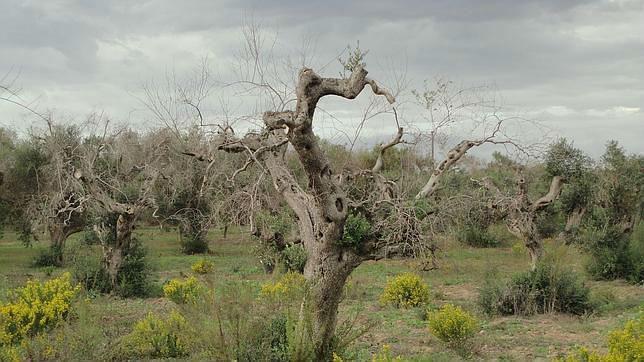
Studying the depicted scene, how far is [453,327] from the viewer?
8.55 meters

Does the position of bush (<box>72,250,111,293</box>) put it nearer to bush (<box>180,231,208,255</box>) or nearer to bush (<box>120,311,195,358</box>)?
bush (<box>120,311,195,358</box>)

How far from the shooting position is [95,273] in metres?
13.9

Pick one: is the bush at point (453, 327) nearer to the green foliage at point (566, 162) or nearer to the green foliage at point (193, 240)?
the green foliage at point (566, 162)

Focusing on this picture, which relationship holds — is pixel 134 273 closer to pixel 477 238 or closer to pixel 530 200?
pixel 530 200

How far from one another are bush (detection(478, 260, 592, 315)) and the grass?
1.08ft

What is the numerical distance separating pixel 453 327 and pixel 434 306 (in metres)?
4.04

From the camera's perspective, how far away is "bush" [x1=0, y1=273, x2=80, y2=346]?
8305mm

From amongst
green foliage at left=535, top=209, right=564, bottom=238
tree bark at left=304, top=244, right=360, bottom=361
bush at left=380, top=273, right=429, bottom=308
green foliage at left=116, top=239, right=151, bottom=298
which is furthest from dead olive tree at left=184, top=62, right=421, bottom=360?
green foliage at left=535, top=209, right=564, bottom=238

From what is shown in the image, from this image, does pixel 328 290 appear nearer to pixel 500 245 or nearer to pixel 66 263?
pixel 66 263

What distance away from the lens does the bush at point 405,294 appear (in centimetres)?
1256

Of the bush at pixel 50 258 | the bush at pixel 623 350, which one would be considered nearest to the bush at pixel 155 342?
the bush at pixel 623 350

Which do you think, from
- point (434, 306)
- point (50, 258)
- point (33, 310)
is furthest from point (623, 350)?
point (50, 258)

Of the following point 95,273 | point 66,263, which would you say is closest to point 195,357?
point 95,273

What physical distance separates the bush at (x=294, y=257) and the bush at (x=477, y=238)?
1105 centimetres
